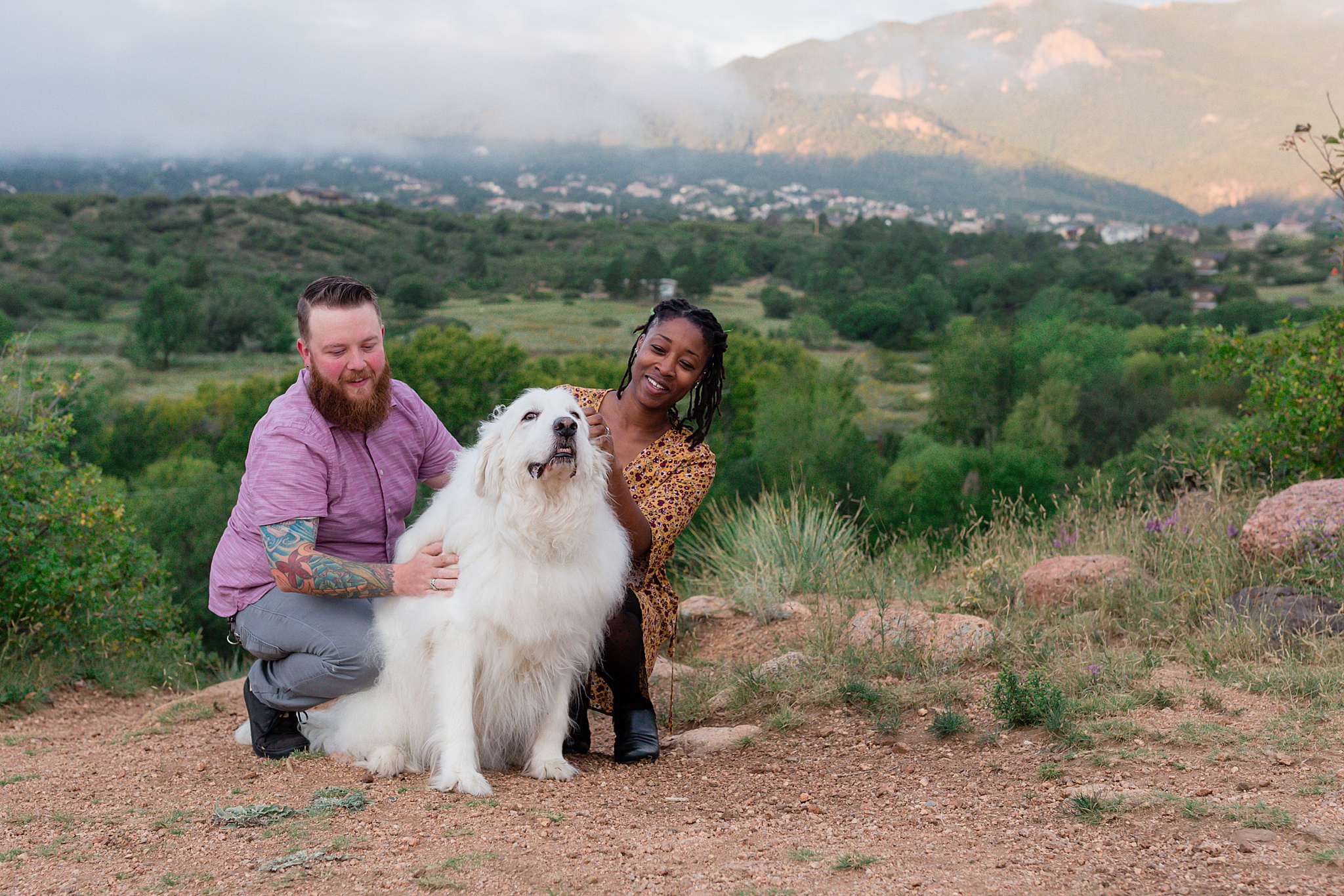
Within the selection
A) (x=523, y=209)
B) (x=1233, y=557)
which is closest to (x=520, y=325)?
(x=1233, y=557)

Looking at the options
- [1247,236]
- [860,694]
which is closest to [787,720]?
[860,694]

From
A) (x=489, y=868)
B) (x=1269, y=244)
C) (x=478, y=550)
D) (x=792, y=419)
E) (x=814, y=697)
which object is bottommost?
(x=792, y=419)

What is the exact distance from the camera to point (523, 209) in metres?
125

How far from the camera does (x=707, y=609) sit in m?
7.41

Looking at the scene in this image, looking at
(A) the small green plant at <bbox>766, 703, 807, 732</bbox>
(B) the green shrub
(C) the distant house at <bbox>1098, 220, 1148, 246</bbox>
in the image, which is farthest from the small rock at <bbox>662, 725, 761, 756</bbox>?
(C) the distant house at <bbox>1098, 220, 1148, 246</bbox>

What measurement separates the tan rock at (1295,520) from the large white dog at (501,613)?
4397 mm

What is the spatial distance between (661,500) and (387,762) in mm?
1586

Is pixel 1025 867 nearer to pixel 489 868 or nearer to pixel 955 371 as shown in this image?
pixel 489 868

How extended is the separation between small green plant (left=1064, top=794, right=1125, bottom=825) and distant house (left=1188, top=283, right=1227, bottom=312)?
63.1 meters

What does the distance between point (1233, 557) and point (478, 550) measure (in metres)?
5.00

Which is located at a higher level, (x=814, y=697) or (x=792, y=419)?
(x=814, y=697)

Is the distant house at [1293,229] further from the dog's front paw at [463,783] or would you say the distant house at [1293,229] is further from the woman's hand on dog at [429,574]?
the dog's front paw at [463,783]

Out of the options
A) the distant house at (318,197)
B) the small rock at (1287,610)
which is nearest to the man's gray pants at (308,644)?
the small rock at (1287,610)

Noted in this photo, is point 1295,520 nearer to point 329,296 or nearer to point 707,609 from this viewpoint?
point 707,609
